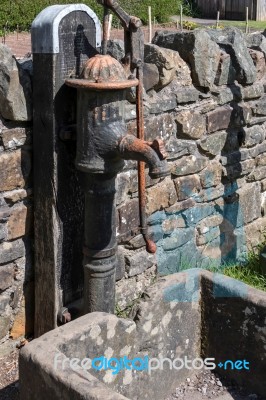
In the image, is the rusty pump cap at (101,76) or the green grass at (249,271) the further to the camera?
the green grass at (249,271)

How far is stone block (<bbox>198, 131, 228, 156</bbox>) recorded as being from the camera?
12.6ft

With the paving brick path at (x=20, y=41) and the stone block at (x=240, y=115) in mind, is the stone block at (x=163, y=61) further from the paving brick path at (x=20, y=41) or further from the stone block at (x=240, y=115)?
the paving brick path at (x=20, y=41)

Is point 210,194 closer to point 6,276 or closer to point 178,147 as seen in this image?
point 178,147

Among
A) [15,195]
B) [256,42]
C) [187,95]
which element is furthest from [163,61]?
[256,42]

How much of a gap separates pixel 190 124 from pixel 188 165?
0.22 meters

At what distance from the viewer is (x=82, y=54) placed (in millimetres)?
2973

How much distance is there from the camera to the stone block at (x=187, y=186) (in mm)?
3758

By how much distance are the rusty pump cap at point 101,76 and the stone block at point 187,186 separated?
102cm

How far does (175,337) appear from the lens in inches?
109

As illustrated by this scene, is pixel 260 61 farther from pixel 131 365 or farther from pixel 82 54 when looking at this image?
pixel 131 365

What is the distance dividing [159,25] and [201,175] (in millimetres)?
14638

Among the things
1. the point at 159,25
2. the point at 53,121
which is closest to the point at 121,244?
the point at 53,121

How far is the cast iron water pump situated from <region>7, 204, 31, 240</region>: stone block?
272 millimetres

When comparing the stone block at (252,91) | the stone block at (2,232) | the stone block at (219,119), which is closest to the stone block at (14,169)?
the stone block at (2,232)
